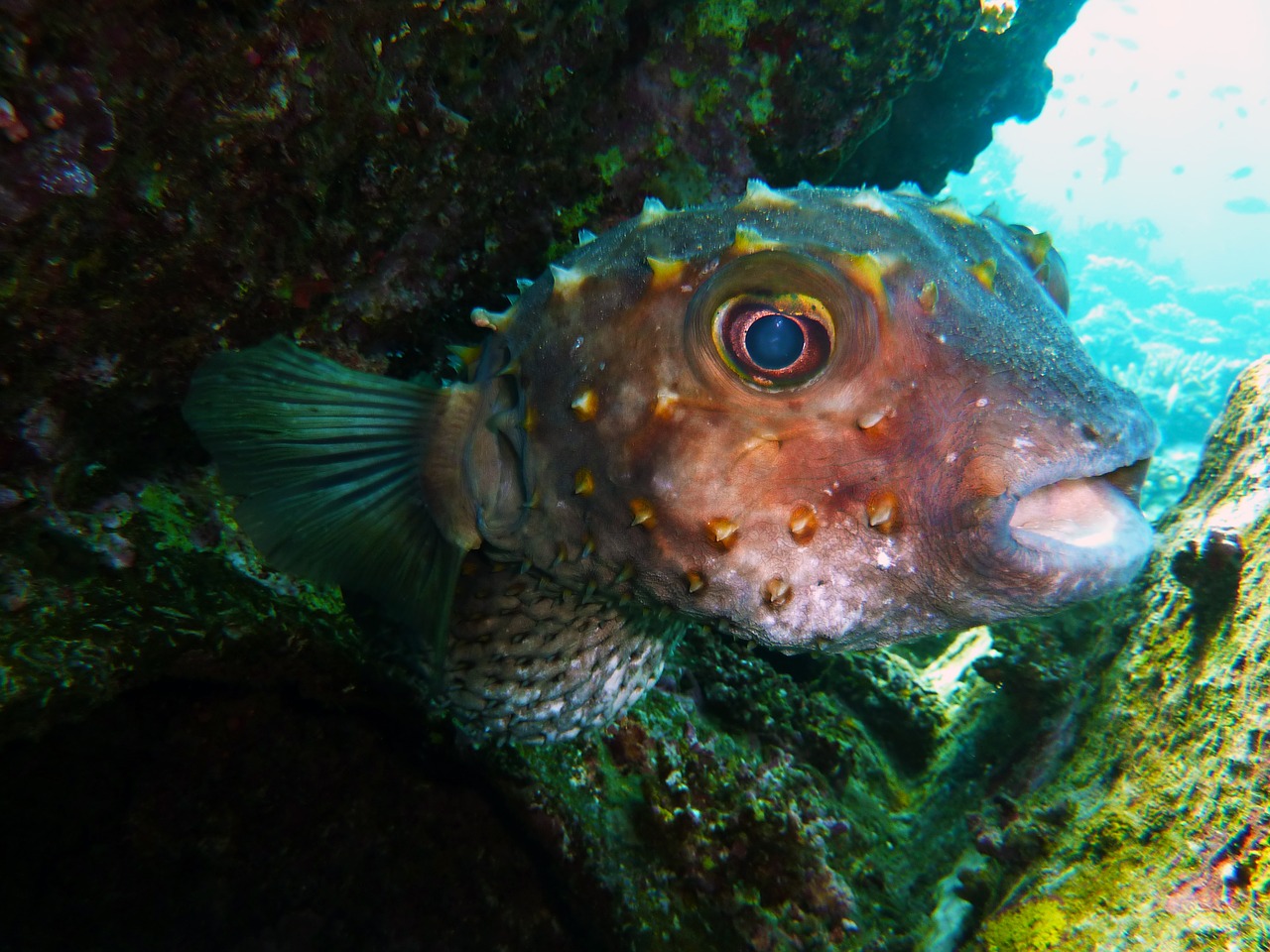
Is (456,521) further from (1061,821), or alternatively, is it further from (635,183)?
(1061,821)

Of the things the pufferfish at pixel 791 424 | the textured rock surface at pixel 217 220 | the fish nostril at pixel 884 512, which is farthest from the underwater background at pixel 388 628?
the fish nostril at pixel 884 512

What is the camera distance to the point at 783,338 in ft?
4.81

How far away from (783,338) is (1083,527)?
2.97 feet

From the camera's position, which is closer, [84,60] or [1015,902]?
[84,60]

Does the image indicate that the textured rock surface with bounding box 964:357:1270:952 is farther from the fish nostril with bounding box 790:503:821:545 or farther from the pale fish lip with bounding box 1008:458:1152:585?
the fish nostril with bounding box 790:503:821:545

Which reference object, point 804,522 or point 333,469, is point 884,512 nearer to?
point 804,522

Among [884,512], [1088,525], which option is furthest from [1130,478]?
[884,512]

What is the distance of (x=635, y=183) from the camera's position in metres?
3.33

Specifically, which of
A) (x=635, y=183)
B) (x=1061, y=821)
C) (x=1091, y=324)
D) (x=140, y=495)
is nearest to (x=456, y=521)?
(x=140, y=495)

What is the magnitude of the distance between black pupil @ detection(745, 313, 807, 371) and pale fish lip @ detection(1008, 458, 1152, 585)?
616mm

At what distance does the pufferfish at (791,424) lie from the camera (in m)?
1.44

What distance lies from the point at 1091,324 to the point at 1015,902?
127 feet

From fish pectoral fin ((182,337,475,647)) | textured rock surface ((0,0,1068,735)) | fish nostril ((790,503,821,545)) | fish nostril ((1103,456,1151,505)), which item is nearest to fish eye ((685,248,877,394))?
fish nostril ((790,503,821,545))

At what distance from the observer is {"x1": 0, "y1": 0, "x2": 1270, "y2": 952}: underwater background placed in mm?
1762
